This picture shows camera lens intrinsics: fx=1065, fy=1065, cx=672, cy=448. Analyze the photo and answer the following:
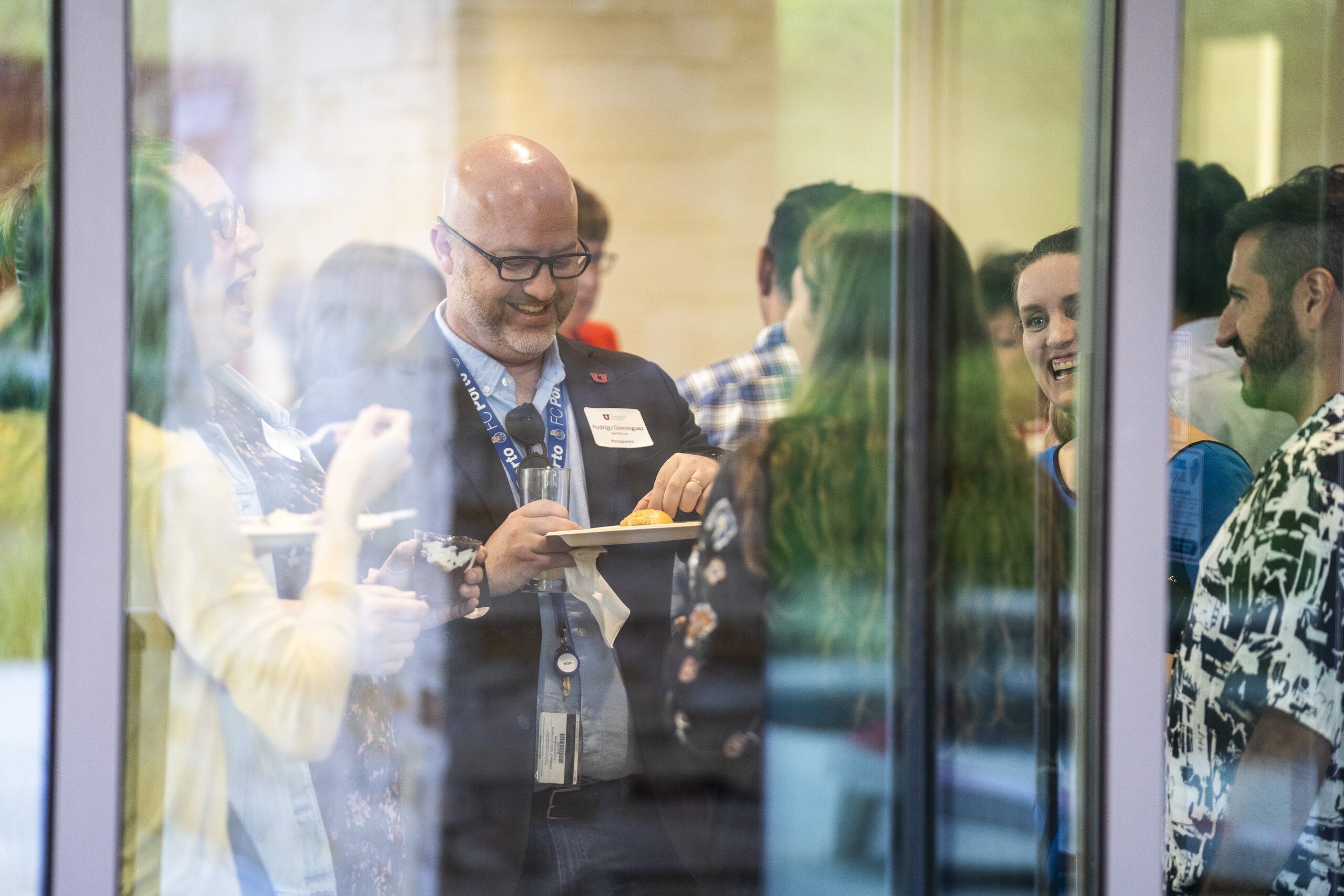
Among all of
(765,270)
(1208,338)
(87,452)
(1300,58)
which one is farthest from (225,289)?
(1300,58)

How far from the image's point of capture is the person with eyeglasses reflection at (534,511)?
1.54 meters

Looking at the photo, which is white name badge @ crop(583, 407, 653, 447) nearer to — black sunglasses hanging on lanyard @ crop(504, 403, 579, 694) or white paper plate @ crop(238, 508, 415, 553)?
black sunglasses hanging on lanyard @ crop(504, 403, 579, 694)

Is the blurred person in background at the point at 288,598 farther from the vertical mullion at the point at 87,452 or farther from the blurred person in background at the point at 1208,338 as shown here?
the blurred person in background at the point at 1208,338

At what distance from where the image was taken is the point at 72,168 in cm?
141

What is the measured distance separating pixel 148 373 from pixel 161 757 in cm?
53

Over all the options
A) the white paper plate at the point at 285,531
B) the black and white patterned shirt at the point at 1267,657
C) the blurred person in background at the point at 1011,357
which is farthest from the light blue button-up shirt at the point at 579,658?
the black and white patterned shirt at the point at 1267,657

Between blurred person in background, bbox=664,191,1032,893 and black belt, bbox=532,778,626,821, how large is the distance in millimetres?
123

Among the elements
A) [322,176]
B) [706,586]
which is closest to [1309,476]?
[706,586]

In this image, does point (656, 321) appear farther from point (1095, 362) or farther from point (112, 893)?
point (112, 893)

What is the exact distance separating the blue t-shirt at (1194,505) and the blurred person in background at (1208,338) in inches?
1.6

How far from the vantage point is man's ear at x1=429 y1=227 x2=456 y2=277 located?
1520mm

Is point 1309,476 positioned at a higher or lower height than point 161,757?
higher

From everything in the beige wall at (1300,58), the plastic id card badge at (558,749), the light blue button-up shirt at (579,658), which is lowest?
the plastic id card badge at (558,749)

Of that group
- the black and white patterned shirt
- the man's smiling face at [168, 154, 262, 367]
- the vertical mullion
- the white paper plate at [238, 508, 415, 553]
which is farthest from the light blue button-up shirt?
the black and white patterned shirt
